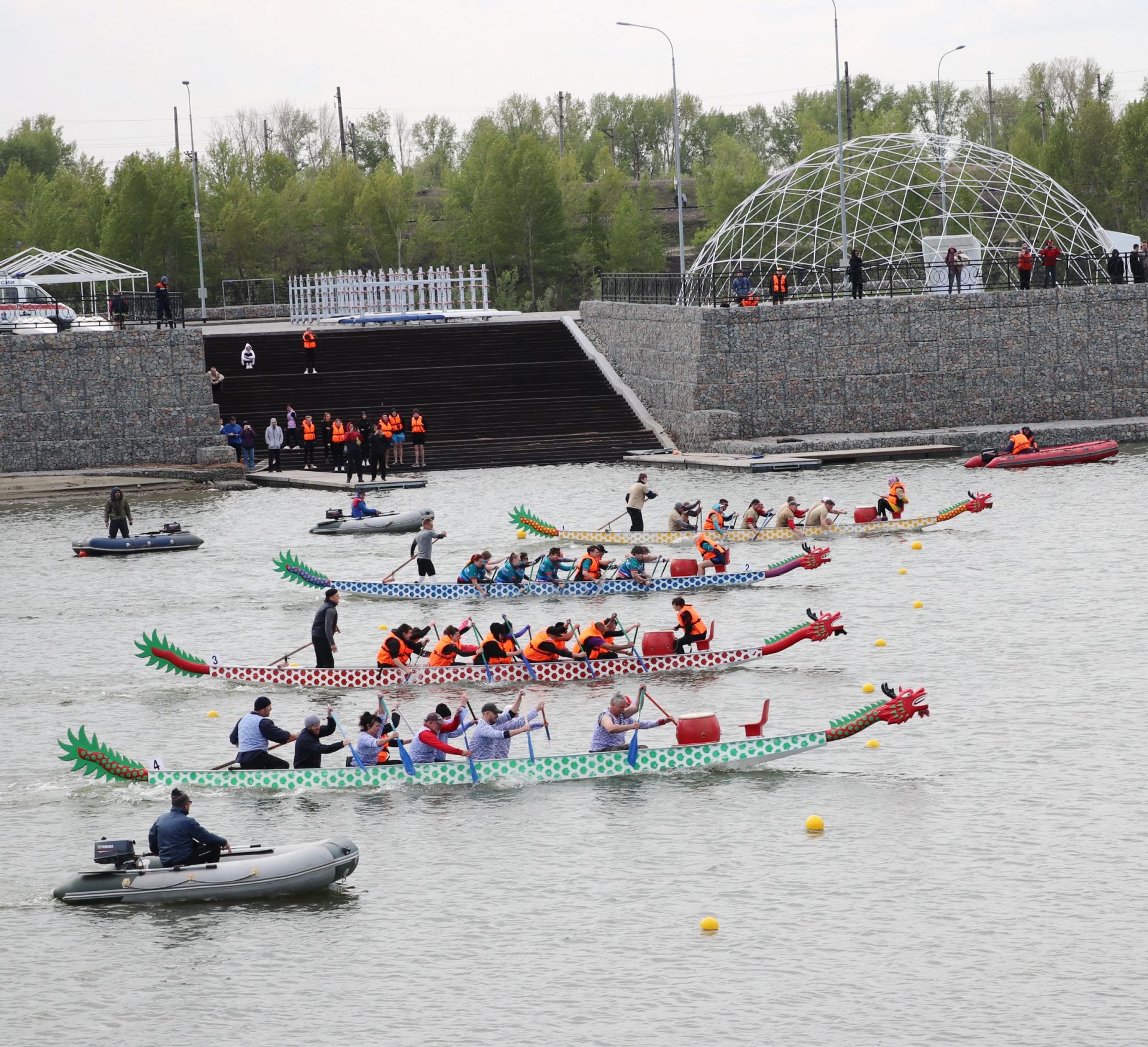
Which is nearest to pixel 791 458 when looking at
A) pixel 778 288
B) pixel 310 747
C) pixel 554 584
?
Answer: pixel 778 288

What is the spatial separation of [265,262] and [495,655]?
207 ft

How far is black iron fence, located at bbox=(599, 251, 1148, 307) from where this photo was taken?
43.5 metres

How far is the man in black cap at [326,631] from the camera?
20203mm

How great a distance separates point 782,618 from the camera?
23531mm

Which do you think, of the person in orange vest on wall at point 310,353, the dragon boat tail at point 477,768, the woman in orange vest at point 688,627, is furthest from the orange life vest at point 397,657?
the person in orange vest on wall at point 310,353

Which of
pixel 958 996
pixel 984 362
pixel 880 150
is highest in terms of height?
pixel 880 150

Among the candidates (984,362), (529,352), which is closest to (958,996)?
(984,362)

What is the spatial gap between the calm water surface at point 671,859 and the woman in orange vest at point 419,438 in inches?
613

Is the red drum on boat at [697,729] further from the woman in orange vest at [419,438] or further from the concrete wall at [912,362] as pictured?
the concrete wall at [912,362]

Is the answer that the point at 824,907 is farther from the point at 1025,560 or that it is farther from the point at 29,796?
the point at 1025,560

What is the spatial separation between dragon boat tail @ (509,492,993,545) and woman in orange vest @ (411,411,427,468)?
11.1 metres

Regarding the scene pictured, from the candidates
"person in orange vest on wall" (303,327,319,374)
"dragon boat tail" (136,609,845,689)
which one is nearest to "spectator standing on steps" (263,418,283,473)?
"person in orange vest on wall" (303,327,319,374)

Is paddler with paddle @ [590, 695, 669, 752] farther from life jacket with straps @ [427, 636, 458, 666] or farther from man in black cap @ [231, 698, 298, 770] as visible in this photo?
life jacket with straps @ [427, 636, 458, 666]

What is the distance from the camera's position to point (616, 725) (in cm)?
1625
